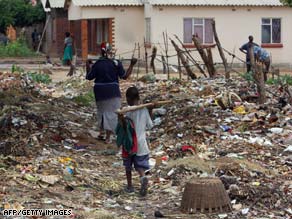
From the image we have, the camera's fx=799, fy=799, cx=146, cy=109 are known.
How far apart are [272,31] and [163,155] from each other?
875 inches

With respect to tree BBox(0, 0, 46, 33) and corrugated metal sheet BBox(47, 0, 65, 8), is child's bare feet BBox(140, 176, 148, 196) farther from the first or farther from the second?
tree BBox(0, 0, 46, 33)

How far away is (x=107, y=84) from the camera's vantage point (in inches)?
452

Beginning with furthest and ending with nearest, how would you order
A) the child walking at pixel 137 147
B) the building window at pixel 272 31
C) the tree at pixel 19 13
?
the tree at pixel 19 13
the building window at pixel 272 31
the child walking at pixel 137 147

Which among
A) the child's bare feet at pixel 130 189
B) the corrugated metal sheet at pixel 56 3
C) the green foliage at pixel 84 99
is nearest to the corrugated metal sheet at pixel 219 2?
the corrugated metal sheet at pixel 56 3

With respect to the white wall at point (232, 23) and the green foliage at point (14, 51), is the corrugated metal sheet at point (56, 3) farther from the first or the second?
the white wall at point (232, 23)

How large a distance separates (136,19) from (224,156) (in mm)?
21842

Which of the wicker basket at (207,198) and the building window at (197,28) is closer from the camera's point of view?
the wicker basket at (207,198)

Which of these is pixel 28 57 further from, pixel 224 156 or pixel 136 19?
pixel 224 156

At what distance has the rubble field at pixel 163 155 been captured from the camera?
7863 mm

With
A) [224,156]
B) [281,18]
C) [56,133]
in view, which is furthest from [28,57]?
[224,156]

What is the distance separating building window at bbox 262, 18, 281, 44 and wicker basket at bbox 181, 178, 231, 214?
24.7 m

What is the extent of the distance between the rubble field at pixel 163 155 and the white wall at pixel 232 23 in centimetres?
1463

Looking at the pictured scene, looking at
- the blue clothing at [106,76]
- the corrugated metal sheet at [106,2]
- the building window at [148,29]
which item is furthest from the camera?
the building window at [148,29]

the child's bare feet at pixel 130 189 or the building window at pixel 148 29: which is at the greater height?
the building window at pixel 148 29
